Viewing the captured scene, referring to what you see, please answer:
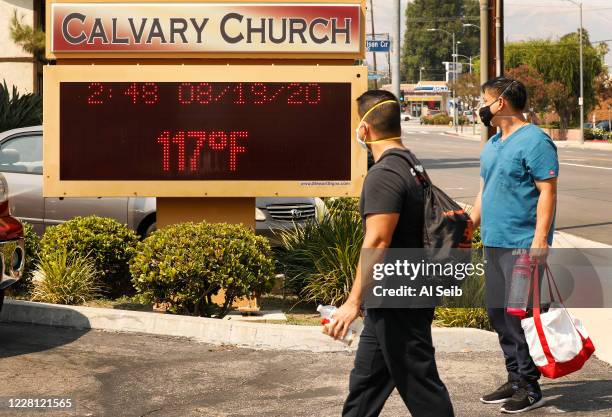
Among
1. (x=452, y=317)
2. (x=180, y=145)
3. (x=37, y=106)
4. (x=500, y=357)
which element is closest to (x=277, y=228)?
(x=180, y=145)

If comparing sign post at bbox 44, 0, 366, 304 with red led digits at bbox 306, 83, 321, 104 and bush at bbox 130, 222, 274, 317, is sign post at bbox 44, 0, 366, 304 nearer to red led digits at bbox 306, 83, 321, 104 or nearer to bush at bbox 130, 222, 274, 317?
red led digits at bbox 306, 83, 321, 104

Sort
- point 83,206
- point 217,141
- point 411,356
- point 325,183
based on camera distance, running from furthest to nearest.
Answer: point 83,206 → point 325,183 → point 217,141 → point 411,356

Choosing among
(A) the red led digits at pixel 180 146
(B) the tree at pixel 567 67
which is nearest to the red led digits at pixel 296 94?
(A) the red led digits at pixel 180 146

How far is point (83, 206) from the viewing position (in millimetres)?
12789

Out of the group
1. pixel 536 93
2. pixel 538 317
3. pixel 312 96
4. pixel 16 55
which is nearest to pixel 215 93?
pixel 312 96

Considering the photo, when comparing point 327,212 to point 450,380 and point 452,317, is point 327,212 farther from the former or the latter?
point 450,380

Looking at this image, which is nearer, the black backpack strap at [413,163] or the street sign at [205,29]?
the black backpack strap at [413,163]

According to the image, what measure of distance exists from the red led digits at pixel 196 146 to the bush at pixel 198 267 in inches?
28.1

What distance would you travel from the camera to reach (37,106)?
20.8 meters

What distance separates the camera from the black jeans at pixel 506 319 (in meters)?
6.74

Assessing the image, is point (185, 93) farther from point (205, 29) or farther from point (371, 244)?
point (371, 244)

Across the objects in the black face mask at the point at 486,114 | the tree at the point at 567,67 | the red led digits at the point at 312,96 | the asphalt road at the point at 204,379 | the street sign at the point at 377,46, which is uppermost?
the tree at the point at 567,67

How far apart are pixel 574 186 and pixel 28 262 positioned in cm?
2020

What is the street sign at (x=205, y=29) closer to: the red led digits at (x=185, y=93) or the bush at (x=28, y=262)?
the red led digits at (x=185, y=93)
